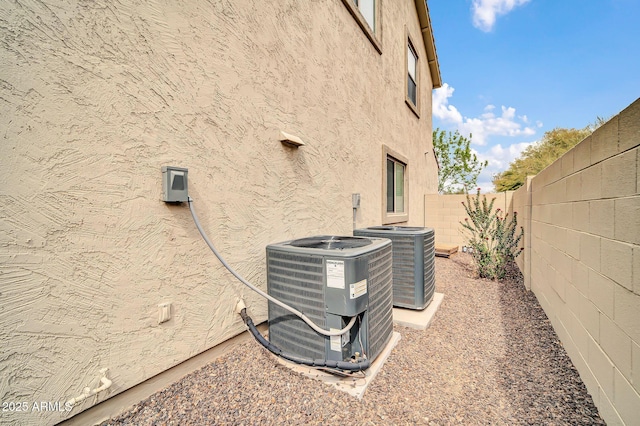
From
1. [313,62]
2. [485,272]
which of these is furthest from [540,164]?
[313,62]

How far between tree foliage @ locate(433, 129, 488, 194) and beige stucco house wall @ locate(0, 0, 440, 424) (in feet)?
61.4

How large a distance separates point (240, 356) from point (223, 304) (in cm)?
49

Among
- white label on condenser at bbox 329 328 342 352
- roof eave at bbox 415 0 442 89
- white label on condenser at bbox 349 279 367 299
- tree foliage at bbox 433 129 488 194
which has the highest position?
roof eave at bbox 415 0 442 89

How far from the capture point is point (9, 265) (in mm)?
1336

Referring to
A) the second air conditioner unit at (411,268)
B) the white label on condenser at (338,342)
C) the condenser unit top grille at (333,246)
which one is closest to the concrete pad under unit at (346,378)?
the white label on condenser at (338,342)

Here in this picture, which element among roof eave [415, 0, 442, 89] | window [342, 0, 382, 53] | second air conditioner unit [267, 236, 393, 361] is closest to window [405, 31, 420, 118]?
roof eave [415, 0, 442, 89]

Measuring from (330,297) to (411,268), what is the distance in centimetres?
195

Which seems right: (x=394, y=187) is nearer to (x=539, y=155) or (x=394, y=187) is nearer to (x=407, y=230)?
(x=407, y=230)

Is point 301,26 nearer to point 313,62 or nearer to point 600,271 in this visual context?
point 313,62

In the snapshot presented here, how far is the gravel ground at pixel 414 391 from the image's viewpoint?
1.80 metres

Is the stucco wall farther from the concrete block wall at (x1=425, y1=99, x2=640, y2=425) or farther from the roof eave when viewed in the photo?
the roof eave

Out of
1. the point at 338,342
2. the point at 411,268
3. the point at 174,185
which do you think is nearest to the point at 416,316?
the point at 411,268

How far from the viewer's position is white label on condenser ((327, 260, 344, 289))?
2021 millimetres

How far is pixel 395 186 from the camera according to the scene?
6.96 m
